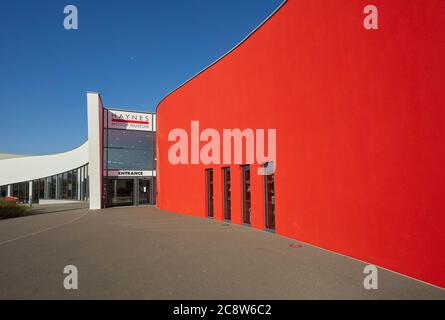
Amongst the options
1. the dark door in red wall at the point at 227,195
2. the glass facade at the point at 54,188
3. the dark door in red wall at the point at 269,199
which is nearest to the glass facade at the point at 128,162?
the glass facade at the point at 54,188

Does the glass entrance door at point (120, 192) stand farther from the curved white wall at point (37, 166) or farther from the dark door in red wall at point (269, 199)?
the dark door in red wall at point (269, 199)

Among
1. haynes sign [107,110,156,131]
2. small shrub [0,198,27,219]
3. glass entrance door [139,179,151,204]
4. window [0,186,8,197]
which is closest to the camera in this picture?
small shrub [0,198,27,219]

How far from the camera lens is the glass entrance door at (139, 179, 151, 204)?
82.3 ft

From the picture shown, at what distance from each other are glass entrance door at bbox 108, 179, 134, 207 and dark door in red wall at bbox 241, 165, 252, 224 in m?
14.8

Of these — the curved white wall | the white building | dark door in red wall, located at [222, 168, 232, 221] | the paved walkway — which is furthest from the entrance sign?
the paved walkway

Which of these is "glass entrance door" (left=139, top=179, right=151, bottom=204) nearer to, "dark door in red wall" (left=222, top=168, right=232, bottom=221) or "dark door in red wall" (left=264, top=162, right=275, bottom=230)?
"dark door in red wall" (left=222, top=168, right=232, bottom=221)

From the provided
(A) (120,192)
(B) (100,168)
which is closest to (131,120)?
(B) (100,168)

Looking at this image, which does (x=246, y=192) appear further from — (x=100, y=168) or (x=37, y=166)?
(x=37, y=166)

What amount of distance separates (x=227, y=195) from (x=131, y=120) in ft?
47.6

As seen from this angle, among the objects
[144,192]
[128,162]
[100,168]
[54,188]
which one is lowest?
[144,192]

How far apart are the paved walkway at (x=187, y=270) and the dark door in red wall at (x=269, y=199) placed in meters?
0.92

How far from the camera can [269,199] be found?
10727 mm

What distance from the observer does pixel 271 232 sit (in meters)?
10.4
